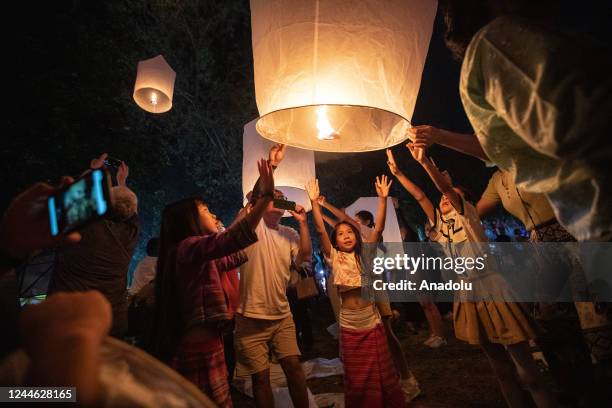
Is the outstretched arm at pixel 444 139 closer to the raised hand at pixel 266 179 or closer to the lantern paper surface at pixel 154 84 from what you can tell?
the raised hand at pixel 266 179

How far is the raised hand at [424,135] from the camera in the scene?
223 centimetres

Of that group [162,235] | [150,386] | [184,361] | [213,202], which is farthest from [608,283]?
[213,202]

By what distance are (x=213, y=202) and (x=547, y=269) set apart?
1631cm

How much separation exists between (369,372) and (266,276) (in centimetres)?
156

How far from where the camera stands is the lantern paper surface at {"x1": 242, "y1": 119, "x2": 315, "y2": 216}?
3656mm

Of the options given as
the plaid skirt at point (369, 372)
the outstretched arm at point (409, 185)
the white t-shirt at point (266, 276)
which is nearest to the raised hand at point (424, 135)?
the outstretched arm at point (409, 185)

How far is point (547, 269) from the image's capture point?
2.41 meters

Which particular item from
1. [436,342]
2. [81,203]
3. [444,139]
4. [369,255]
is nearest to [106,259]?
[81,203]

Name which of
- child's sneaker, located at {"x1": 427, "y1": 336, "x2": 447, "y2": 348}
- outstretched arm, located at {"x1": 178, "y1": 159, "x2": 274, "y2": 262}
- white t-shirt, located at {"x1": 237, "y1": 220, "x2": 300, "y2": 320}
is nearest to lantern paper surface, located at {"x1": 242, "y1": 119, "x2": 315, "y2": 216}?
white t-shirt, located at {"x1": 237, "y1": 220, "x2": 300, "y2": 320}

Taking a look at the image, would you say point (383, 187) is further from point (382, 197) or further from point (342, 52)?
point (342, 52)

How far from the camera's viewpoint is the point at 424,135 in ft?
7.39

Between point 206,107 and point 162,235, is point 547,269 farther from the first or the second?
point 206,107

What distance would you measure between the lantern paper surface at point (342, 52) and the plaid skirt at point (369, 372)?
277 centimetres

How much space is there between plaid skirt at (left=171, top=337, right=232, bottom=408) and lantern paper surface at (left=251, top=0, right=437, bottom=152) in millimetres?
1902
